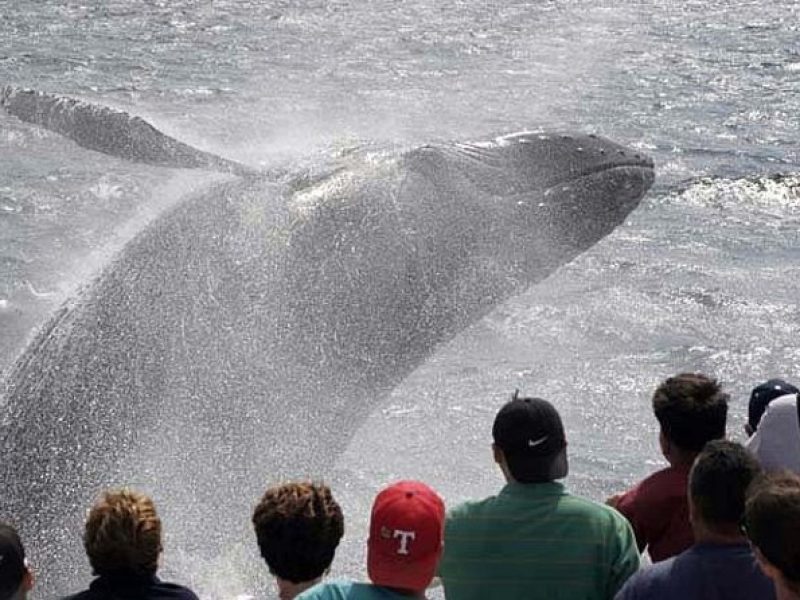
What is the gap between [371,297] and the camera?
10.3m

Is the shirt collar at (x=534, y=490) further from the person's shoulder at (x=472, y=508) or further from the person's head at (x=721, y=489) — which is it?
the person's head at (x=721, y=489)

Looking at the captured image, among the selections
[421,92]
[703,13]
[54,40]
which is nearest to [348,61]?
[421,92]

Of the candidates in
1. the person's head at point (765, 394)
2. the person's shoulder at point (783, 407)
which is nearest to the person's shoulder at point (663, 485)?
the person's shoulder at point (783, 407)

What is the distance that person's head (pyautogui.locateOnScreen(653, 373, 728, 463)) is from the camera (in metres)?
5.99

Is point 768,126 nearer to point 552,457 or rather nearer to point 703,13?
point 703,13

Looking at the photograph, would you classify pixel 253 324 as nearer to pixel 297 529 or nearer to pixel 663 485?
pixel 663 485

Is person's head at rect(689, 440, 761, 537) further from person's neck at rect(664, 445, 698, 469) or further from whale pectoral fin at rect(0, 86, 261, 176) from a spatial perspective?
whale pectoral fin at rect(0, 86, 261, 176)

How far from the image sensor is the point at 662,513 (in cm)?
612

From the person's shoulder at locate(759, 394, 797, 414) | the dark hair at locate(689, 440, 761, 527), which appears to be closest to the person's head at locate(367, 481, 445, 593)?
the dark hair at locate(689, 440, 761, 527)

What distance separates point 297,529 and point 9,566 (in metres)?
0.90

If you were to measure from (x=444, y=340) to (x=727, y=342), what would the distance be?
418 cm

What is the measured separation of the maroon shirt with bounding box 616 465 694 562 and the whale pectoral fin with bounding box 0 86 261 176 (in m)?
5.28

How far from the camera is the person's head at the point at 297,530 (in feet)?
16.5

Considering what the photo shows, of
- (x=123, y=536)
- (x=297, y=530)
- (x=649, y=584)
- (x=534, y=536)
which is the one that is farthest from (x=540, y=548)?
(x=123, y=536)
